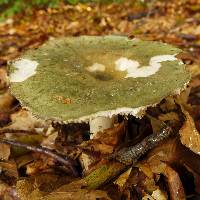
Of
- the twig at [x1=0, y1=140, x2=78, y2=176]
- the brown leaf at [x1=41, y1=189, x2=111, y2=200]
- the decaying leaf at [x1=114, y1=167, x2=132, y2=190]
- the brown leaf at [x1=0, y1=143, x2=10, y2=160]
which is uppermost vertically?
the decaying leaf at [x1=114, y1=167, x2=132, y2=190]

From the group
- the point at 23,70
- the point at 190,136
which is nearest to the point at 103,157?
the point at 190,136

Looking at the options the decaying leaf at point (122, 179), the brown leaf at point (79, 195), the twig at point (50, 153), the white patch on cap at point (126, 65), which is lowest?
the twig at point (50, 153)

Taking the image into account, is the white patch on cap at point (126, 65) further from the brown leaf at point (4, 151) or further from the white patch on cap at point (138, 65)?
the brown leaf at point (4, 151)

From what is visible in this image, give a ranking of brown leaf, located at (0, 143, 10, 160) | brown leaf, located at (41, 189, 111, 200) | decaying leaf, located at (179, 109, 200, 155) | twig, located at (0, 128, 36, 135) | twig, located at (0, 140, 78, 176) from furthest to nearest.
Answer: twig, located at (0, 128, 36, 135) < brown leaf, located at (0, 143, 10, 160) < twig, located at (0, 140, 78, 176) < decaying leaf, located at (179, 109, 200, 155) < brown leaf, located at (41, 189, 111, 200)

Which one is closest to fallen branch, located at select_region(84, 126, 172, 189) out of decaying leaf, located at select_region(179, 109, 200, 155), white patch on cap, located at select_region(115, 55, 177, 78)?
decaying leaf, located at select_region(179, 109, 200, 155)

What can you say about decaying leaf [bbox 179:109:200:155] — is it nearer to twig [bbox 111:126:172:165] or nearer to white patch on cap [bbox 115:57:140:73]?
twig [bbox 111:126:172:165]

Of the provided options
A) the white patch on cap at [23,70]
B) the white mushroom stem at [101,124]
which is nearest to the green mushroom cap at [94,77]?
the white patch on cap at [23,70]

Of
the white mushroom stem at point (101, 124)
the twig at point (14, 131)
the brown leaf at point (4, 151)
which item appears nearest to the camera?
the white mushroom stem at point (101, 124)
